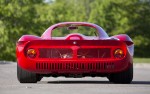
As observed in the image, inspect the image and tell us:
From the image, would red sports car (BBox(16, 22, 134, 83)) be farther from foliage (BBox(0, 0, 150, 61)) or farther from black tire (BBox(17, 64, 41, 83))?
foliage (BBox(0, 0, 150, 61))

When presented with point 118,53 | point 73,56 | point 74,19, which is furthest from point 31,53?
point 74,19

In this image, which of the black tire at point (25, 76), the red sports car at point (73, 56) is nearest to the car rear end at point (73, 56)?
the red sports car at point (73, 56)

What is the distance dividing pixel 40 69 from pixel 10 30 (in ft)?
184

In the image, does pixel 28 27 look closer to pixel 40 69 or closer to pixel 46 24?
pixel 46 24

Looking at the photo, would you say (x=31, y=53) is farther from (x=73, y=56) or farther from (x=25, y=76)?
(x=73, y=56)

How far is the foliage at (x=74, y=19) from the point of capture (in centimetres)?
6781

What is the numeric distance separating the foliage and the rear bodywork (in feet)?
175

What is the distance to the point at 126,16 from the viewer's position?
83.5m

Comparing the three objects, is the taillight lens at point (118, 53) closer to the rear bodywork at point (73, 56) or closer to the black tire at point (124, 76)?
the rear bodywork at point (73, 56)

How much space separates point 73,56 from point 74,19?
7617 centimetres

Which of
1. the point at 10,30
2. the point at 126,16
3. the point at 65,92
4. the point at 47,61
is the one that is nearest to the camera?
the point at 65,92

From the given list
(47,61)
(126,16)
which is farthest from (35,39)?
(126,16)

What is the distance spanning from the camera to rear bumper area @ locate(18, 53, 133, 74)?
463 inches

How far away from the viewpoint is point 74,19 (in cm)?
8788
